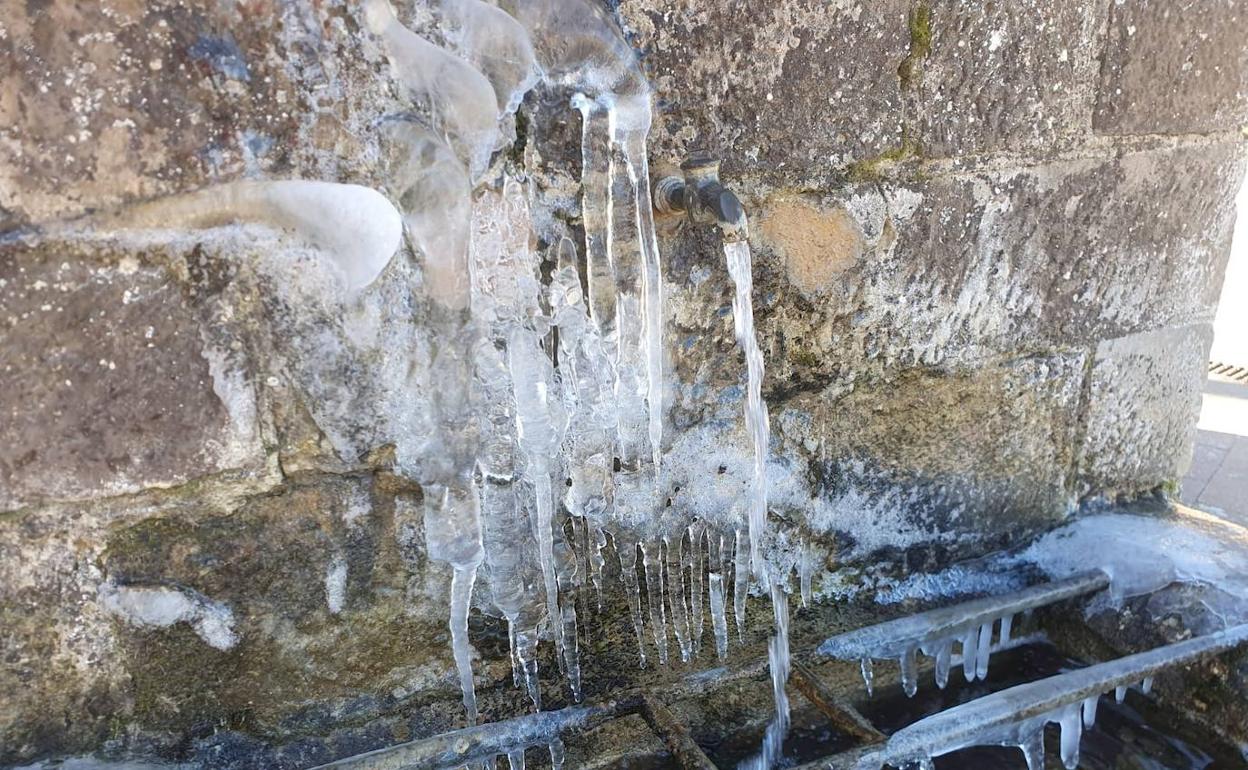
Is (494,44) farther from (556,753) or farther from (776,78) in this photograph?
(556,753)

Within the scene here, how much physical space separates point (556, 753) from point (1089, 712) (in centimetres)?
119

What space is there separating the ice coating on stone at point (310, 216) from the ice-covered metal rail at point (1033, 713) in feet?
3.94

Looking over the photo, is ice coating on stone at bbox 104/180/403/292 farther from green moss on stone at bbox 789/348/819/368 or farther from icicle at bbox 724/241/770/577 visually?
green moss on stone at bbox 789/348/819/368

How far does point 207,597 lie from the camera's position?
1487 millimetres

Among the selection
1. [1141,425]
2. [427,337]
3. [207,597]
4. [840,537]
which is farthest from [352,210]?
[1141,425]

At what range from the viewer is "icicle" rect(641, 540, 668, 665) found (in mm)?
1837

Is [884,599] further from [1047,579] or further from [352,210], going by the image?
[352,210]

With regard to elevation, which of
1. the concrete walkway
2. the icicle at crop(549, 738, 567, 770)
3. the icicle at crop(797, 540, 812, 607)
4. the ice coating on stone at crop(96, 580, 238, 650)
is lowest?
the concrete walkway

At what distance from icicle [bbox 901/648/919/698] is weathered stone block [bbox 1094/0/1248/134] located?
1.25 metres

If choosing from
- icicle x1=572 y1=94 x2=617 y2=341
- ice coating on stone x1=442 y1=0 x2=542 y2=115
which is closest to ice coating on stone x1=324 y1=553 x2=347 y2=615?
icicle x1=572 y1=94 x2=617 y2=341

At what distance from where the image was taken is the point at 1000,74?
1.83 meters

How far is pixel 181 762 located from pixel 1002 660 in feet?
5.95

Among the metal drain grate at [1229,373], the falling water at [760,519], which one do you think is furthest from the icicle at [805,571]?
the metal drain grate at [1229,373]

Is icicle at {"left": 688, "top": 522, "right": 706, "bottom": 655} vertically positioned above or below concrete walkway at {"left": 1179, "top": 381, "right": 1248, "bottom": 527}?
above
